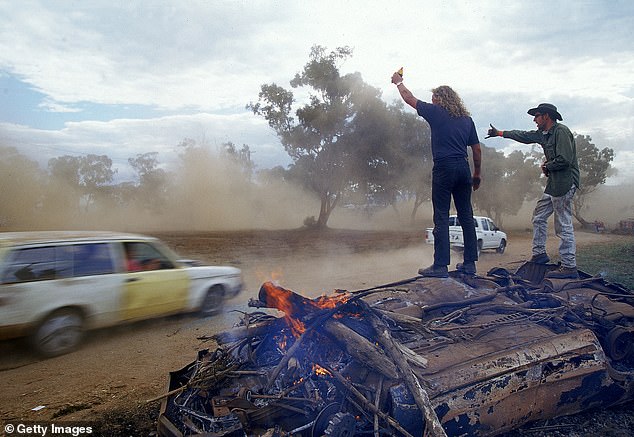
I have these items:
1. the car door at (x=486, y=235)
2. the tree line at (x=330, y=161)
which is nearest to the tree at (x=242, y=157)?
the tree line at (x=330, y=161)

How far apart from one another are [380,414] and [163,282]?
5470 mm

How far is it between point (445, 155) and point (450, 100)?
69cm

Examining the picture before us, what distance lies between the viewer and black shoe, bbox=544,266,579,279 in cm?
535

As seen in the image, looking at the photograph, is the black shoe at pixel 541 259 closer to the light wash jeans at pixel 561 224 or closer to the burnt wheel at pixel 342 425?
the light wash jeans at pixel 561 224

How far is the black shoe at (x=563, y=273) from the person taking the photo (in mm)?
5350

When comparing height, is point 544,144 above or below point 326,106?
below

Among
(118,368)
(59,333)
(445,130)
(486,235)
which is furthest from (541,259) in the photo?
(486,235)

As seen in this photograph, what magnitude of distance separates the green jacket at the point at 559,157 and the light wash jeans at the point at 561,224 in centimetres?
13

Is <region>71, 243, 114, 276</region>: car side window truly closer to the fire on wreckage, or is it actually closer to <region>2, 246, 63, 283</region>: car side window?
<region>2, 246, 63, 283</region>: car side window

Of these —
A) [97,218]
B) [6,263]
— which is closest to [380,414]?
[6,263]

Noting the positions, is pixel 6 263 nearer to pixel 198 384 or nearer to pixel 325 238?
pixel 198 384

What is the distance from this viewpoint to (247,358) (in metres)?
3.69

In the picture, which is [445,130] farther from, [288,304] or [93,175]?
[93,175]

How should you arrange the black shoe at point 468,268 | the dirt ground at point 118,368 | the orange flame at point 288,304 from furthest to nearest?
1. the black shoe at point 468,268
2. the dirt ground at point 118,368
3. the orange flame at point 288,304
